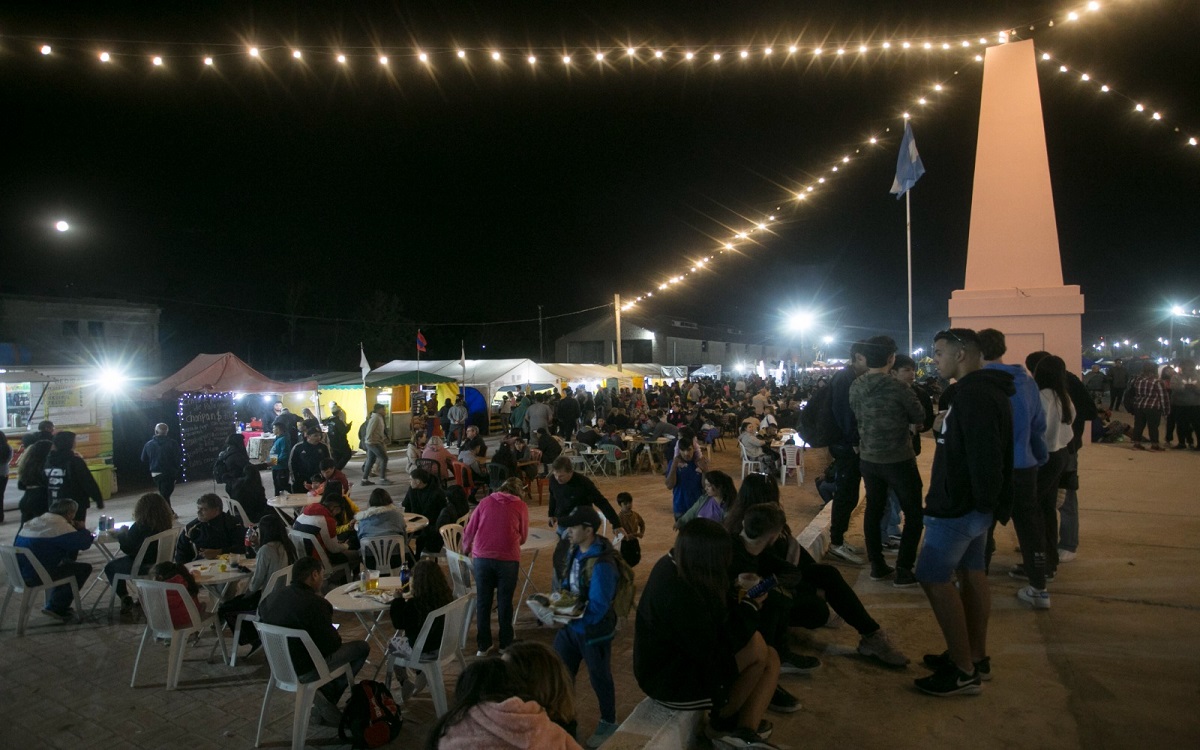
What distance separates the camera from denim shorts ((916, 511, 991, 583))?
2857mm

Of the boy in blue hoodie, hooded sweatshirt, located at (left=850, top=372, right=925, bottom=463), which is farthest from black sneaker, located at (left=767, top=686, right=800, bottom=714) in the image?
hooded sweatshirt, located at (left=850, top=372, right=925, bottom=463)

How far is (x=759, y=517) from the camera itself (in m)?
3.21

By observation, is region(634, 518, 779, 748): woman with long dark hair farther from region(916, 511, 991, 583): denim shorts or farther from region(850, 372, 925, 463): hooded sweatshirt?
region(850, 372, 925, 463): hooded sweatshirt

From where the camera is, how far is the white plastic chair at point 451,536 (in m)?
5.82

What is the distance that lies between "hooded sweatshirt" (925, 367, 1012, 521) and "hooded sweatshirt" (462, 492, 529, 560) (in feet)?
8.72

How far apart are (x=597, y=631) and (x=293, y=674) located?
5.81 feet

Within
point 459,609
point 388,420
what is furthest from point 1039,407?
point 388,420

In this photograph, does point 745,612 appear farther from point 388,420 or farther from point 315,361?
point 315,361

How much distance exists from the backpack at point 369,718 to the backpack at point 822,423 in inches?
141

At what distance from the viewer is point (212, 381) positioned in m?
12.5

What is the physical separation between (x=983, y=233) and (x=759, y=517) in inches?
211

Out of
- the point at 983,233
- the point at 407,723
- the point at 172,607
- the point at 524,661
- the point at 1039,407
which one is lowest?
the point at 407,723

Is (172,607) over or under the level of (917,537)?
under

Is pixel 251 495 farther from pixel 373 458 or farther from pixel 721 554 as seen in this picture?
pixel 721 554
